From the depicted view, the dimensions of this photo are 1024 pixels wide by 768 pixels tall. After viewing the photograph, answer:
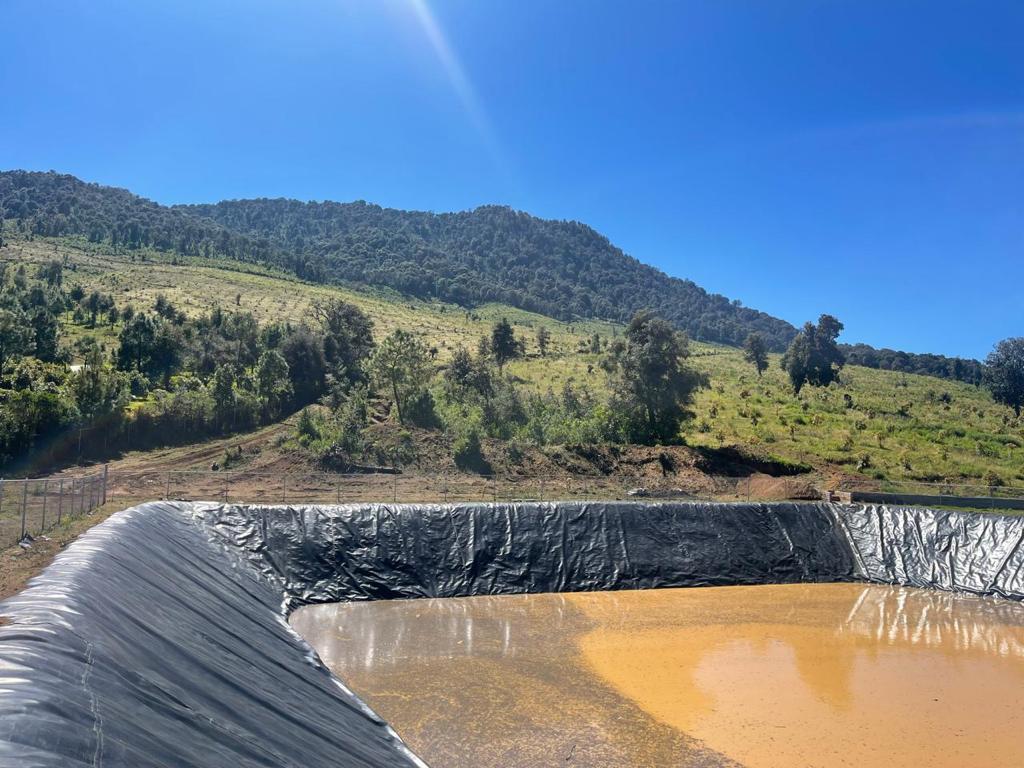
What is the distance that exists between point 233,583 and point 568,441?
2342cm

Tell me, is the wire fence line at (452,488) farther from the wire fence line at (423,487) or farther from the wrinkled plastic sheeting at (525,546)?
the wrinkled plastic sheeting at (525,546)

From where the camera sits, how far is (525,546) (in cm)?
2212

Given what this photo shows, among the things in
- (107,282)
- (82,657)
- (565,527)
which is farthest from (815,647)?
(107,282)

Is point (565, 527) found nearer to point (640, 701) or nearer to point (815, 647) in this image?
point (815, 647)

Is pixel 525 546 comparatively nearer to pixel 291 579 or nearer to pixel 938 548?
pixel 291 579

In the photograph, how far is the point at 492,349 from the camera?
53.5 metres

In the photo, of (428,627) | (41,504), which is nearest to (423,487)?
(428,627)

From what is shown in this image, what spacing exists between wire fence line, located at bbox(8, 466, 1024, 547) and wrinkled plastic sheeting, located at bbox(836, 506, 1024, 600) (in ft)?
11.7

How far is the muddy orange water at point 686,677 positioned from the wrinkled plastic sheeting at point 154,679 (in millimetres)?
2158

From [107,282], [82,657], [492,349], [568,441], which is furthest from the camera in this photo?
[107,282]

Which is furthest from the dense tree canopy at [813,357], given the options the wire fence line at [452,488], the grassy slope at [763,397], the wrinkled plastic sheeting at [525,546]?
the wrinkled plastic sheeting at [525,546]

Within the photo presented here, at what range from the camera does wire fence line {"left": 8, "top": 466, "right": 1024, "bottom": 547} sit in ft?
81.9

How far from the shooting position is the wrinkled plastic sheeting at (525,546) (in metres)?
19.9

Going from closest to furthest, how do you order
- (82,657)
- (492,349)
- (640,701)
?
(82,657) < (640,701) < (492,349)
